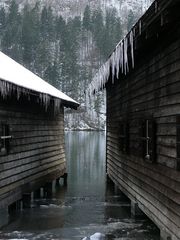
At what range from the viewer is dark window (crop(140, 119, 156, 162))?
386 inches

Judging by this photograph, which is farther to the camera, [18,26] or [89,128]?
[18,26]

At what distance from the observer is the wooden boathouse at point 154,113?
818cm

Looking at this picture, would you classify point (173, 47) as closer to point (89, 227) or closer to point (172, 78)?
point (172, 78)

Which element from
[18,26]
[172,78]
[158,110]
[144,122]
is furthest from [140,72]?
[18,26]

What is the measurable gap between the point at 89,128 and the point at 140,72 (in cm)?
8826

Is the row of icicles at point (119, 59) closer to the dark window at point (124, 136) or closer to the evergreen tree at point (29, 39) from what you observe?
the dark window at point (124, 136)

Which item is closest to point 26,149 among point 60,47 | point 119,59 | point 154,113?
point 119,59

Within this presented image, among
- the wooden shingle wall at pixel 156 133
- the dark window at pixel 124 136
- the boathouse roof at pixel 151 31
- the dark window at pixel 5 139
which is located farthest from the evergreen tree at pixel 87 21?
the boathouse roof at pixel 151 31

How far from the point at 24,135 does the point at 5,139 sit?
1.83 meters

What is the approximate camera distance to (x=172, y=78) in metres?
8.55

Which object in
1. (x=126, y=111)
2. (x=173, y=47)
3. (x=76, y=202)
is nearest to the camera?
(x=173, y=47)

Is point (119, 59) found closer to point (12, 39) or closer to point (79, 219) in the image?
point (79, 219)

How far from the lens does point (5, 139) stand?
40.6ft

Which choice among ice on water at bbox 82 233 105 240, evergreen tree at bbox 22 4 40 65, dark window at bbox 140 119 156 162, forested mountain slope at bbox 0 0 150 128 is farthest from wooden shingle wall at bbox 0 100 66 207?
evergreen tree at bbox 22 4 40 65
